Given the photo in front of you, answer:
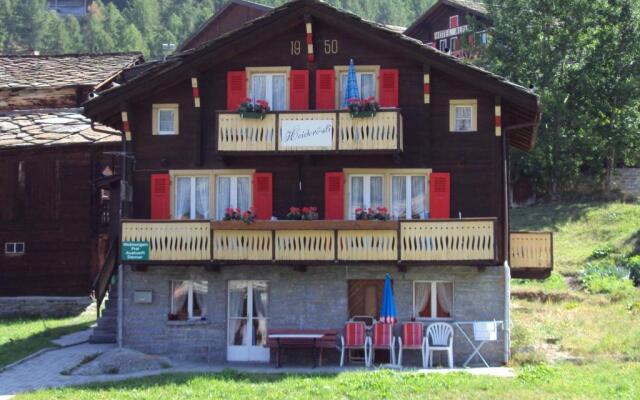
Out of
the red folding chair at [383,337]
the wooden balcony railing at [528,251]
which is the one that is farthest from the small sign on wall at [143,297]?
the wooden balcony railing at [528,251]

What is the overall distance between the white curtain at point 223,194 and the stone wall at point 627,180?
2877 centimetres

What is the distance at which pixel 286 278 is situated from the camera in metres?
28.3

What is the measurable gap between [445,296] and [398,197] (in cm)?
287

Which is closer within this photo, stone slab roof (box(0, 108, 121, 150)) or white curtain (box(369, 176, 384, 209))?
white curtain (box(369, 176, 384, 209))

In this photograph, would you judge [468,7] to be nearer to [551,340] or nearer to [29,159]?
[29,159]

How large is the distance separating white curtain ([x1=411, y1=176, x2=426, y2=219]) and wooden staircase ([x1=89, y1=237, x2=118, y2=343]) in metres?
8.84

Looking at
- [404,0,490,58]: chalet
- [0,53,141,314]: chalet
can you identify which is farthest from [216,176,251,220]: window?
[404,0,490,58]: chalet

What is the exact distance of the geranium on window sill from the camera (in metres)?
27.4

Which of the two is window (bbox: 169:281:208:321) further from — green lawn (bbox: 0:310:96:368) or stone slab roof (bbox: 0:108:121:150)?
stone slab roof (bbox: 0:108:121:150)

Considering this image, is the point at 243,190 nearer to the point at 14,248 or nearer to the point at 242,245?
the point at 242,245

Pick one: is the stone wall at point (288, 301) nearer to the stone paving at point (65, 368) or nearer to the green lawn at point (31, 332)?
the stone paving at point (65, 368)

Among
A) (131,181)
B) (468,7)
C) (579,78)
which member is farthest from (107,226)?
(468,7)

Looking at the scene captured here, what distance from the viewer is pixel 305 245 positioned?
27.5 meters

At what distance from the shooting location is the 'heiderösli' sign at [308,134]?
28.0m
